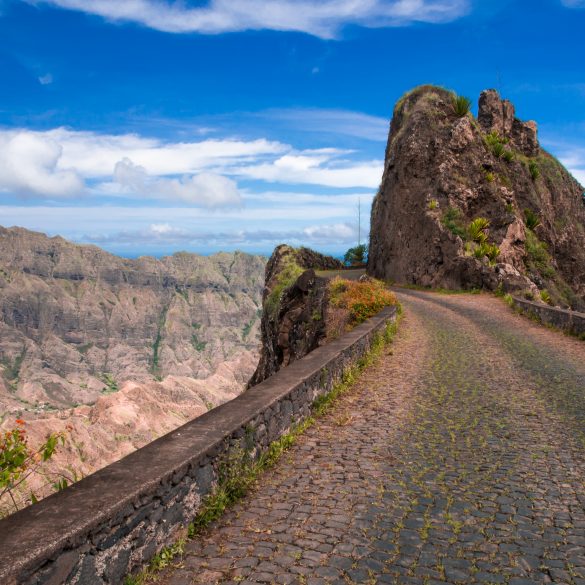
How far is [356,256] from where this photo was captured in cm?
5603

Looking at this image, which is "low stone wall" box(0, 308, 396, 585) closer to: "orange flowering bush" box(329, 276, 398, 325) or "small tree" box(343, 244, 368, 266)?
"orange flowering bush" box(329, 276, 398, 325)

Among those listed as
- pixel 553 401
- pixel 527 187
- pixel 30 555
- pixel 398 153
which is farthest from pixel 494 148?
pixel 30 555

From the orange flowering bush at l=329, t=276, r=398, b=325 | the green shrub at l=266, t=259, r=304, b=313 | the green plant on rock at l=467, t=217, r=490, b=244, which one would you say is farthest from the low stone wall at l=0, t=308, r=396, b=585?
the green plant on rock at l=467, t=217, r=490, b=244

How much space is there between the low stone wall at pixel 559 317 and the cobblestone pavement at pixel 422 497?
6.19m

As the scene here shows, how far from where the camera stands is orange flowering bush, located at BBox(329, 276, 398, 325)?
16844mm

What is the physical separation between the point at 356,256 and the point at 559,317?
131ft

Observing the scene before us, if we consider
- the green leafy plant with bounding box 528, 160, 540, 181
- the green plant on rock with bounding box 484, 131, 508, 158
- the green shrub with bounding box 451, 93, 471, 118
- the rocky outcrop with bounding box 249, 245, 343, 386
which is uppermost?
the green shrub with bounding box 451, 93, 471, 118

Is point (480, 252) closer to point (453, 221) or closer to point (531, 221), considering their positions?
point (453, 221)

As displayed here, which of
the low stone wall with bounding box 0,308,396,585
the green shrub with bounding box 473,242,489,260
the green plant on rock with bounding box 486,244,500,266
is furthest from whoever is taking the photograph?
the green plant on rock with bounding box 486,244,500,266

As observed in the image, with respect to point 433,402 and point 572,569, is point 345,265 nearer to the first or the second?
point 433,402

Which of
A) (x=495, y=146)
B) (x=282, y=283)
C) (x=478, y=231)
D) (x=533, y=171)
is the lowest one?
(x=282, y=283)

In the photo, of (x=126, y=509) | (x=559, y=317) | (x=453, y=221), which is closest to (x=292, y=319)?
(x=559, y=317)

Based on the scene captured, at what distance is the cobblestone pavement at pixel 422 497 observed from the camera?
3684 millimetres

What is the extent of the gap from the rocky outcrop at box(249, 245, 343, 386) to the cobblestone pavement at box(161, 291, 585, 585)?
887 cm
